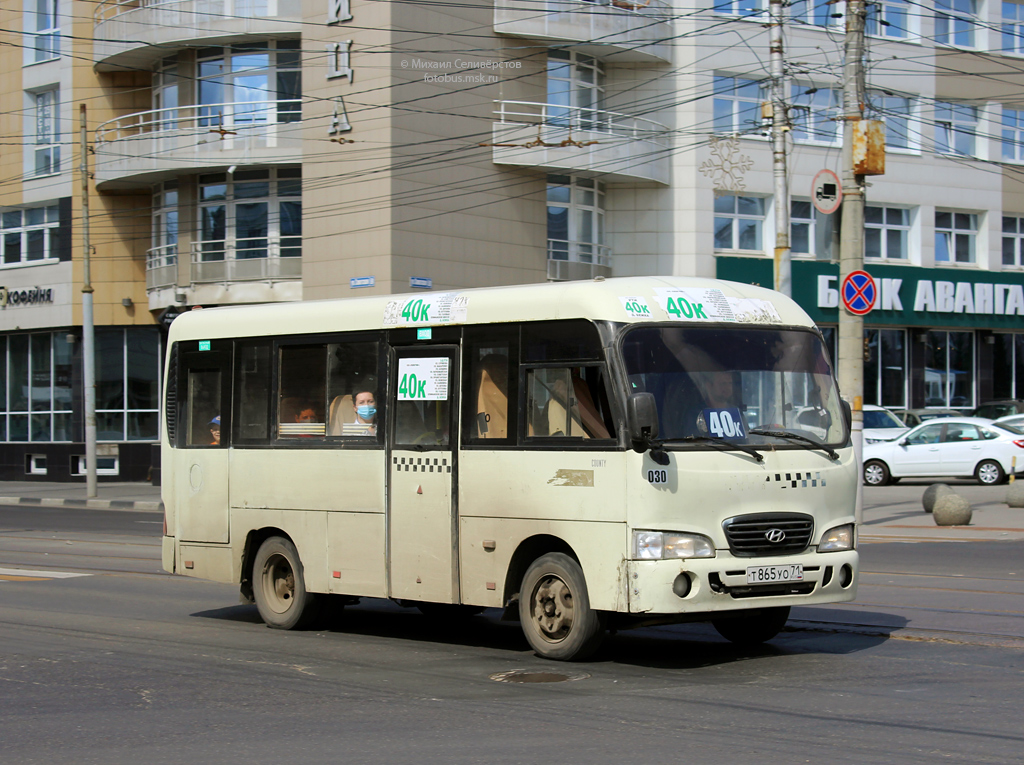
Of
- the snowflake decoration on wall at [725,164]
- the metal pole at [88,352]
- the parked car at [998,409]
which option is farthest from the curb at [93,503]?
the parked car at [998,409]

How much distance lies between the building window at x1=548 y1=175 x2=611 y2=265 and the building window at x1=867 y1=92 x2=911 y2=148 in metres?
10.2

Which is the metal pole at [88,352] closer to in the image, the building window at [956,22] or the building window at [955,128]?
the building window at [955,128]

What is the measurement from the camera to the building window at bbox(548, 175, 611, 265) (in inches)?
1373

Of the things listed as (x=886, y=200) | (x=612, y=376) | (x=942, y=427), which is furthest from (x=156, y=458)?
(x=612, y=376)

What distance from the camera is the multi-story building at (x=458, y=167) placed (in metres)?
31.7

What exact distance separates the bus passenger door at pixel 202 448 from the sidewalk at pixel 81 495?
17.0 metres

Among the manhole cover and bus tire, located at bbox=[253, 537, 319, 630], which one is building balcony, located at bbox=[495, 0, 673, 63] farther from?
the manhole cover

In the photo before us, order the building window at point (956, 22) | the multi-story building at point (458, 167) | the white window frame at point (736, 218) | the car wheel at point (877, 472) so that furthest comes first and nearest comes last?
the building window at point (956, 22)
the white window frame at point (736, 218)
the multi-story building at point (458, 167)
the car wheel at point (877, 472)

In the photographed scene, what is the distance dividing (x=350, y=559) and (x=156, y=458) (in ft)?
88.0

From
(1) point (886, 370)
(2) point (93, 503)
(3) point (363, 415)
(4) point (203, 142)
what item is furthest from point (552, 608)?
(1) point (886, 370)

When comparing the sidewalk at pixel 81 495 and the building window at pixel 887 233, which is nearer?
the sidewalk at pixel 81 495

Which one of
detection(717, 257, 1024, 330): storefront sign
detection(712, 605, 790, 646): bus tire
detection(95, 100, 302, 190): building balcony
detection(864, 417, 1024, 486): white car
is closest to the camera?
detection(712, 605, 790, 646): bus tire

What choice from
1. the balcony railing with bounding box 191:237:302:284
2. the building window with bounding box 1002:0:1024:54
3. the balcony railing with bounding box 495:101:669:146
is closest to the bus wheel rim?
the balcony railing with bounding box 495:101:669:146

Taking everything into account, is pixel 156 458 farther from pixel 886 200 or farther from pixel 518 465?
pixel 518 465
